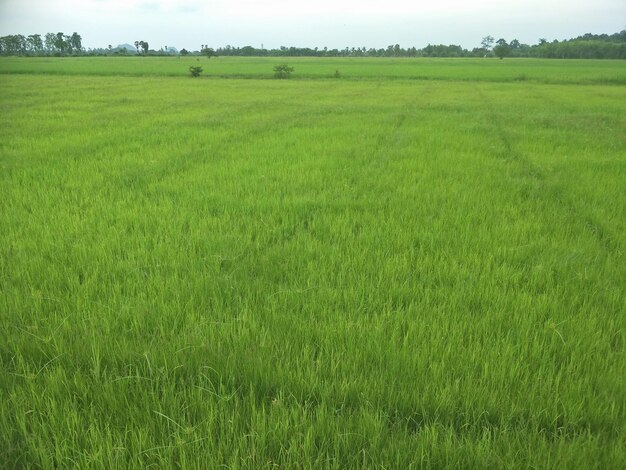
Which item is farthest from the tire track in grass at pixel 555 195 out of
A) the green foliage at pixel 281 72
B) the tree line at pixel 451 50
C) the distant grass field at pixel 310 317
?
the tree line at pixel 451 50

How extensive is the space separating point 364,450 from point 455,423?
1.42ft

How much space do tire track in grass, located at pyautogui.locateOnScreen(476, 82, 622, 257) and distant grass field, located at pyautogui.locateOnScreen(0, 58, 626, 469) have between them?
37 millimetres

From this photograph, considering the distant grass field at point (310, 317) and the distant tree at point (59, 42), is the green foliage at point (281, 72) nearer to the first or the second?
the distant grass field at point (310, 317)

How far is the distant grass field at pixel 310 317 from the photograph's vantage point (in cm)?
148

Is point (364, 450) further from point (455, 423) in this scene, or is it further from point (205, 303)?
point (205, 303)

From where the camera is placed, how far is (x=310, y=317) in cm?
229

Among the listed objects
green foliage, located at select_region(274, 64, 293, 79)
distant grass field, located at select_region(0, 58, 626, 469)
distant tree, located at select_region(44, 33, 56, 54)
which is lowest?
distant grass field, located at select_region(0, 58, 626, 469)

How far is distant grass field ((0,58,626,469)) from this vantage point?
1.48 meters

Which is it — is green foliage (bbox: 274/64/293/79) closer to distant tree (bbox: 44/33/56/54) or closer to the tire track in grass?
the tire track in grass

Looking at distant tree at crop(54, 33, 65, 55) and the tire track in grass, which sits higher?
distant tree at crop(54, 33, 65, 55)

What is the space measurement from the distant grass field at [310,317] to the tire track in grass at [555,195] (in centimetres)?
4

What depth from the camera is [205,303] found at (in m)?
2.46

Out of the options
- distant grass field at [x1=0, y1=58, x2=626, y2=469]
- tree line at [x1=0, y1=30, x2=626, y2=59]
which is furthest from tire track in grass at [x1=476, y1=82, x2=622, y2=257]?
tree line at [x1=0, y1=30, x2=626, y2=59]

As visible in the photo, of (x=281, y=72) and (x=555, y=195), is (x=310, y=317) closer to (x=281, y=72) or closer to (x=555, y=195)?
(x=555, y=195)
